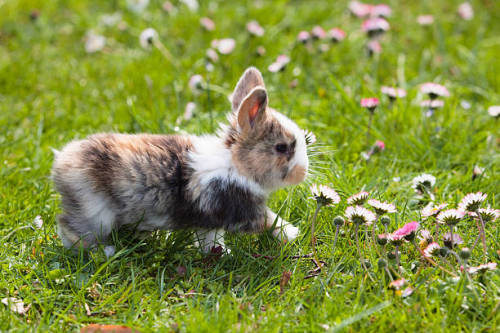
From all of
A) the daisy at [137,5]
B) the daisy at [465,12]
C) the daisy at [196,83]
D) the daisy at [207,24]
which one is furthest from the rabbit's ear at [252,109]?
the daisy at [465,12]

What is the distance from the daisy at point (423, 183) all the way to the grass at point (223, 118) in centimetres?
13

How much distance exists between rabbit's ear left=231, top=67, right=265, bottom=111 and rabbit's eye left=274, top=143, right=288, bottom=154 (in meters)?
0.46

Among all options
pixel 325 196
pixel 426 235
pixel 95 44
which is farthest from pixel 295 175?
pixel 95 44

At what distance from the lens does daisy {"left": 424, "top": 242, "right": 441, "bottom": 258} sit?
124 inches

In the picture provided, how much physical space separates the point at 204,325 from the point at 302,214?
1301mm

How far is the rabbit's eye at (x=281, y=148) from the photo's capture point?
3.52 metres

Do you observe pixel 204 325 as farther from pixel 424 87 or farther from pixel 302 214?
pixel 424 87

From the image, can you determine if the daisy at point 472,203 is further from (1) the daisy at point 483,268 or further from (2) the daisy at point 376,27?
(2) the daisy at point 376,27

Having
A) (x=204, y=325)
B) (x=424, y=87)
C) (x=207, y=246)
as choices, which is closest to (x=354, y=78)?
(x=424, y=87)

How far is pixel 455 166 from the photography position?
4574 mm

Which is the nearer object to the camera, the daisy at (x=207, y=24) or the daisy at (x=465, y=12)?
the daisy at (x=207, y=24)

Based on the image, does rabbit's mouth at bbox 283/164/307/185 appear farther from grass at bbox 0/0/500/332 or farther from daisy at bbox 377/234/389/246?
daisy at bbox 377/234/389/246

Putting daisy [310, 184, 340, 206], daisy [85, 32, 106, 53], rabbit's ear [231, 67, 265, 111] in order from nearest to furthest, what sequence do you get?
daisy [310, 184, 340, 206] → rabbit's ear [231, 67, 265, 111] → daisy [85, 32, 106, 53]

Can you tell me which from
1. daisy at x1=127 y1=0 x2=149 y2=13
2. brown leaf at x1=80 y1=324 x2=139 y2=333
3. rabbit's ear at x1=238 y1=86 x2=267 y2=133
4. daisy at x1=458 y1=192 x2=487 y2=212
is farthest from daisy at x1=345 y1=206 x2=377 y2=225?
daisy at x1=127 y1=0 x2=149 y2=13
